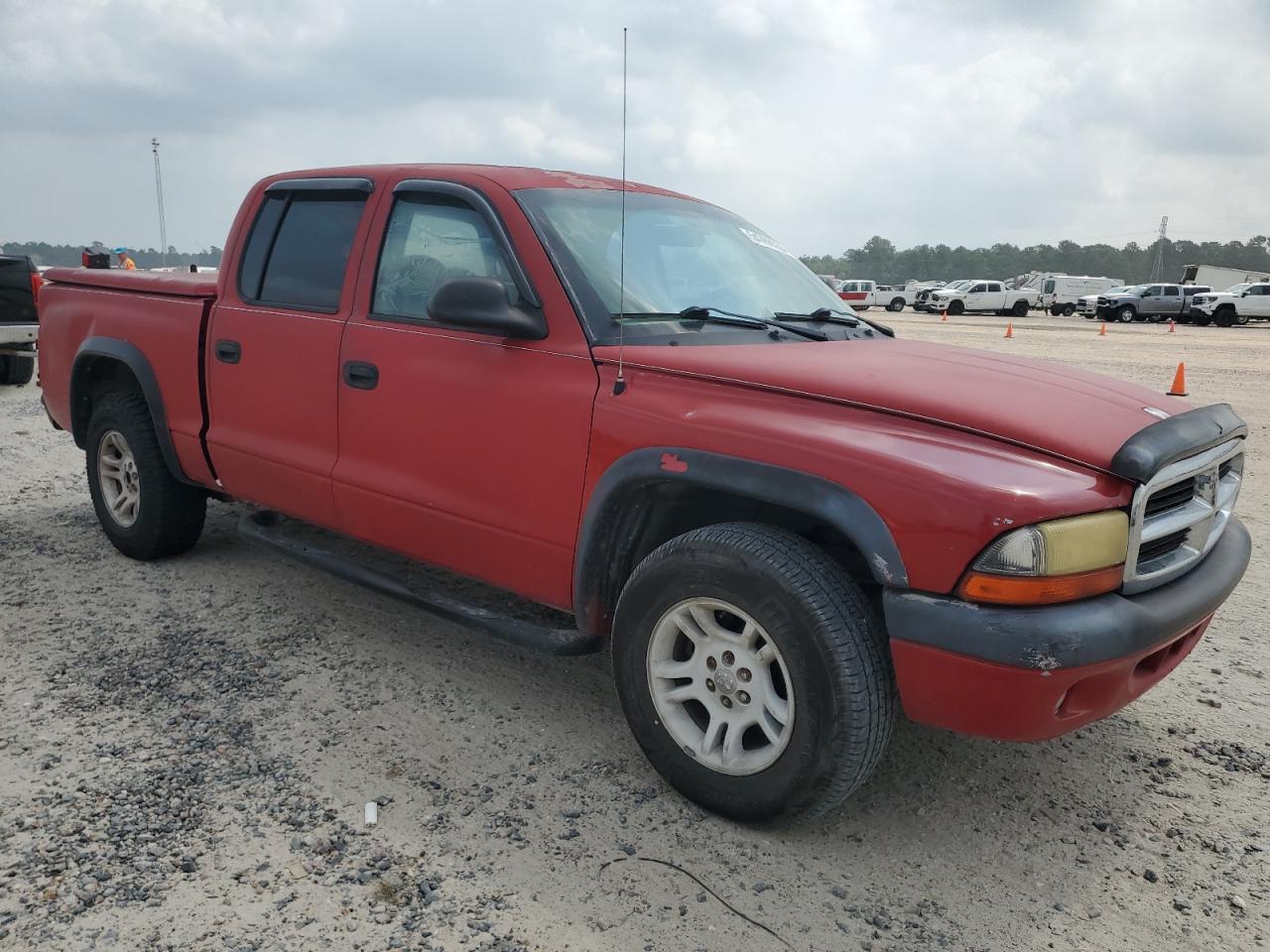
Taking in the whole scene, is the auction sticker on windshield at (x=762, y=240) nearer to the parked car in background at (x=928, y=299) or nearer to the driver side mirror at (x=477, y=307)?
the driver side mirror at (x=477, y=307)

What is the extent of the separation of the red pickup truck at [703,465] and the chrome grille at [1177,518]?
0.01 meters

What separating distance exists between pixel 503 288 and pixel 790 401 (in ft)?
3.21

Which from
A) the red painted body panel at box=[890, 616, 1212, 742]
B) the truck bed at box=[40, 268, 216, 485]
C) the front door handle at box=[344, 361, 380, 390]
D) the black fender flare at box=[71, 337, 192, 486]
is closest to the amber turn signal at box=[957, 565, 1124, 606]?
the red painted body panel at box=[890, 616, 1212, 742]

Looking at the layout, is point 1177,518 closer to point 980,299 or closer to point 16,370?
point 16,370

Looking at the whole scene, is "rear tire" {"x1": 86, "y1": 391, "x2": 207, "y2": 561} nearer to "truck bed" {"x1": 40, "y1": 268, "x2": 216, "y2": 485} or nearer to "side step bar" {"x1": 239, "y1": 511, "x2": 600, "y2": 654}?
"truck bed" {"x1": 40, "y1": 268, "x2": 216, "y2": 485}

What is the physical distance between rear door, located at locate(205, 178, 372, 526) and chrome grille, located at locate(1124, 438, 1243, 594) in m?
2.71

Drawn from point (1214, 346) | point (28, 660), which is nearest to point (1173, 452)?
point (28, 660)

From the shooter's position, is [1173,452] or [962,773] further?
[962,773]

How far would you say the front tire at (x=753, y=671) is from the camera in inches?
96.1

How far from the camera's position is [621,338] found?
9.54 ft

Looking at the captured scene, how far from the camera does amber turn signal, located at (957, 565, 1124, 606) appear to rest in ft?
7.33

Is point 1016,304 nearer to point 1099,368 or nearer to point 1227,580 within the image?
point 1099,368

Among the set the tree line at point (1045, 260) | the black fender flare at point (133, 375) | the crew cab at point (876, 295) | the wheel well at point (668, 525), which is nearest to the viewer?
the wheel well at point (668, 525)

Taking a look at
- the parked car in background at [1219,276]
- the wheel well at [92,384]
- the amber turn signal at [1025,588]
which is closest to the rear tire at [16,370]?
the wheel well at [92,384]
